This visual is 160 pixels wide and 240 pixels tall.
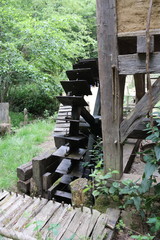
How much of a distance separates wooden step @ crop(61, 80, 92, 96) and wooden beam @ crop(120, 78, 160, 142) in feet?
5.69

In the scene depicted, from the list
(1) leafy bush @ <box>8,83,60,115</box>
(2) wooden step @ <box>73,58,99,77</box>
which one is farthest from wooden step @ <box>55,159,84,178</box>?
(1) leafy bush @ <box>8,83,60,115</box>

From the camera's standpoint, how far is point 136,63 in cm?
198

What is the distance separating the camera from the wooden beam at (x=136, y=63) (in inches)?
74.5

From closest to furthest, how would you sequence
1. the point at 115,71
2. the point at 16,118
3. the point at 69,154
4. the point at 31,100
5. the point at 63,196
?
the point at 115,71
the point at 63,196
the point at 69,154
the point at 16,118
the point at 31,100

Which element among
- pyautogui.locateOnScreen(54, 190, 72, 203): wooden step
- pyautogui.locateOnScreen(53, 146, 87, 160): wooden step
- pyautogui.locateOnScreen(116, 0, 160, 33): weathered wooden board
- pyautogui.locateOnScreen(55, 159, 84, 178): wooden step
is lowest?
pyautogui.locateOnScreen(54, 190, 72, 203): wooden step

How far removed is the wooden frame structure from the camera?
1.92m

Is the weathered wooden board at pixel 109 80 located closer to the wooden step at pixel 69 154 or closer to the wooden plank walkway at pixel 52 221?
the wooden plank walkway at pixel 52 221

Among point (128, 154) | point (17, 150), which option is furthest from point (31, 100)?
point (128, 154)

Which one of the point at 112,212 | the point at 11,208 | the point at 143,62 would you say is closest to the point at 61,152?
the point at 11,208

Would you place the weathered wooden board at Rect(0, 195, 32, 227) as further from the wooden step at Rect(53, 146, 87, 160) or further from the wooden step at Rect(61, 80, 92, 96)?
the wooden step at Rect(61, 80, 92, 96)

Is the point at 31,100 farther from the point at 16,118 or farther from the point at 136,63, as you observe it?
the point at 136,63

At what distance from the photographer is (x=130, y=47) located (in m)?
2.76

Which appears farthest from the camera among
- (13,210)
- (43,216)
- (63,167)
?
(63,167)

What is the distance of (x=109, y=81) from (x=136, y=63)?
1.02ft
